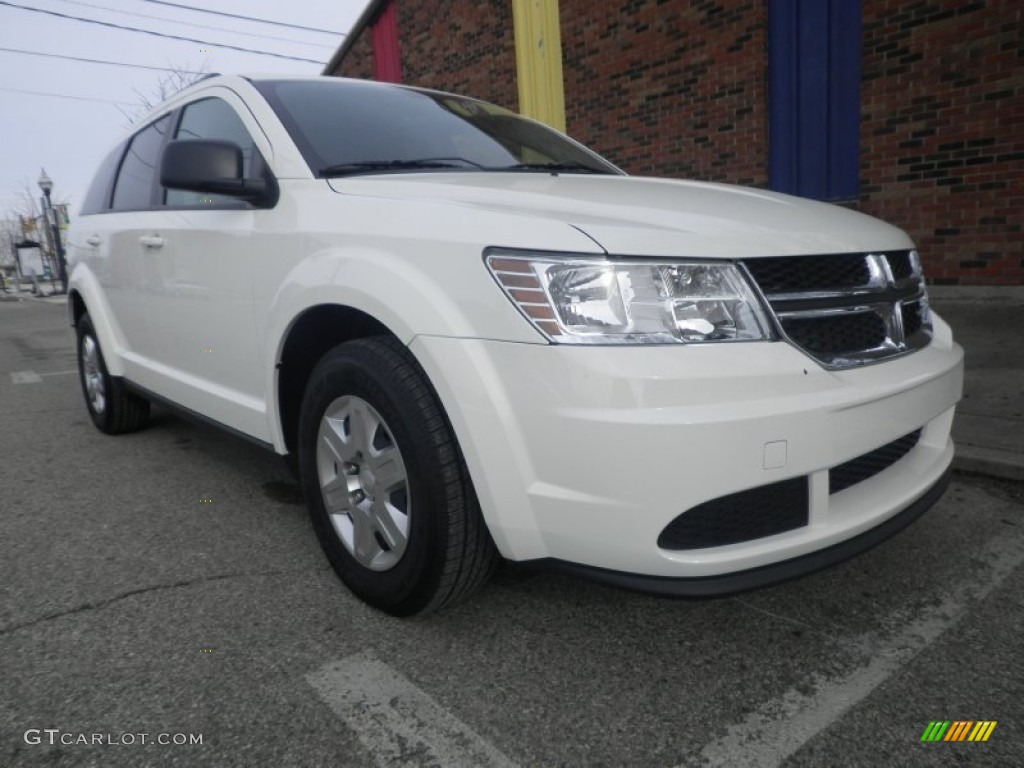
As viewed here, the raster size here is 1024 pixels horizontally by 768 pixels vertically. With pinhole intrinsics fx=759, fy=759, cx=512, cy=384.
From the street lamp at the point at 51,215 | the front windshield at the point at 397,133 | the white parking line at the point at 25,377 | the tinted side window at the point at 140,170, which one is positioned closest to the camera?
the front windshield at the point at 397,133

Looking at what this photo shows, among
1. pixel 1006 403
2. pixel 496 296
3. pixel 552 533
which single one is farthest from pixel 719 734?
pixel 1006 403

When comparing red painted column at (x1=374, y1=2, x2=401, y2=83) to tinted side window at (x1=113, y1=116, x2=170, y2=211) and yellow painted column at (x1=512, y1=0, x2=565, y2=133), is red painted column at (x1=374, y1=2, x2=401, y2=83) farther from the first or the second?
tinted side window at (x1=113, y1=116, x2=170, y2=211)

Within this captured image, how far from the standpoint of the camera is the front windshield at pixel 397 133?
2.52 m

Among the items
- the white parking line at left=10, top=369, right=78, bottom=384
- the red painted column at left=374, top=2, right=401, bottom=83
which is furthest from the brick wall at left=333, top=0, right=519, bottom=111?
the white parking line at left=10, top=369, right=78, bottom=384

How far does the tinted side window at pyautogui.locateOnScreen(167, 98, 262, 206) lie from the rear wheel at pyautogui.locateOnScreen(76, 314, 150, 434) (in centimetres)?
146

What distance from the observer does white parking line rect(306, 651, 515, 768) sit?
1616mm

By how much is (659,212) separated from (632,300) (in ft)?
1.09

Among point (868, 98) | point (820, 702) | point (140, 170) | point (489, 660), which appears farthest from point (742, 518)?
point (868, 98)

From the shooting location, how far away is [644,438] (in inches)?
62.6

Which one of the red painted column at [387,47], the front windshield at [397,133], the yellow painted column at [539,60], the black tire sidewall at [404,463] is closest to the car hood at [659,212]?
the front windshield at [397,133]

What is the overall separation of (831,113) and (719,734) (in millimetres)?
7039

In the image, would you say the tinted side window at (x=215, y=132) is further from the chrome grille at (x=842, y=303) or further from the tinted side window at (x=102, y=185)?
the chrome grille at (x=842, y=303)

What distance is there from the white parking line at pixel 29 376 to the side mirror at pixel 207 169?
5.47 meters

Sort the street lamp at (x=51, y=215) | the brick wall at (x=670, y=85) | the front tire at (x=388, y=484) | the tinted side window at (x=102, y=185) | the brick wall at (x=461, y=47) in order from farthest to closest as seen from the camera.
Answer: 1. the street lamp at (x=51, y=215)
2. the brick wall at (x=461, y=47)
3. the brick wall at (x=670, y=85)
4. the tinted side window at (x=102, y=185)
5. the front tire at (x=388, y=484)
